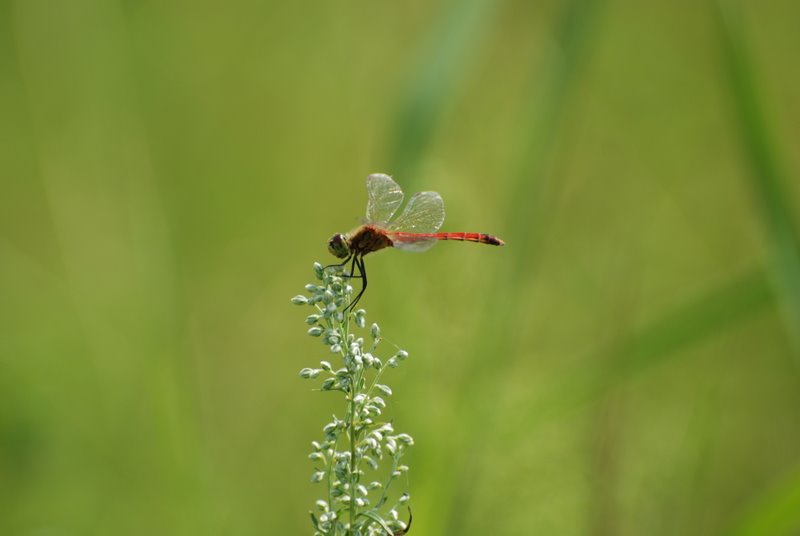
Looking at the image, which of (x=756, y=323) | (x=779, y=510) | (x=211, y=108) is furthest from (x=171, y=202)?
(x=779, y=510)

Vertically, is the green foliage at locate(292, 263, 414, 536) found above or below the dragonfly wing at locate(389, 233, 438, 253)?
below

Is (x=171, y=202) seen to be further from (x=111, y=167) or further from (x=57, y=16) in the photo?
(x=57, y=16)

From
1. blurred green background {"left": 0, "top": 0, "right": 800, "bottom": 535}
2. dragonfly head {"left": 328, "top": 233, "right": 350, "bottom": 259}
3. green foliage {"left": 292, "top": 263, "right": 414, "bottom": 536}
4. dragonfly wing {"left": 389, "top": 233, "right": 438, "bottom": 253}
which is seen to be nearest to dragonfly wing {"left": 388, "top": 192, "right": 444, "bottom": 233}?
dragonfly wing {"left": 389, "top": 233, "right": 438, "bottom": 253}

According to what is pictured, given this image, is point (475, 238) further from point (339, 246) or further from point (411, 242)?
point (339, 246)

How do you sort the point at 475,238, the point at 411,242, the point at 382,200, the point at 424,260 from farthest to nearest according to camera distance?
the point at 424,260 → the point at 475,238 → the point at 382,200 → the point at 411,242

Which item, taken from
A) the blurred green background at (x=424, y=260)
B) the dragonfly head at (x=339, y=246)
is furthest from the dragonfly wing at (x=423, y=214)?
the blurred green background at (x=424, y=260)

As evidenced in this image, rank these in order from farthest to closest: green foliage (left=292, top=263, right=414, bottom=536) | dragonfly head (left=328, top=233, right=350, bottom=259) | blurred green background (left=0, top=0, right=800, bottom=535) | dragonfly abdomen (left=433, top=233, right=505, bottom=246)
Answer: blurred green background (left=0, top=0, right=800, bottom=535), dragonfly abdomen (left=433, top=233, right=505, bottom=246), dragonfly head (left=328, top=233, right=350, bottom=259), green foliage (left=292, top=263, right=414, bottom=536)

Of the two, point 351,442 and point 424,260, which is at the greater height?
point 351,442

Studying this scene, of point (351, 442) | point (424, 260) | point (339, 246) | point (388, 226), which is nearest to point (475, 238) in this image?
point (388, 226)

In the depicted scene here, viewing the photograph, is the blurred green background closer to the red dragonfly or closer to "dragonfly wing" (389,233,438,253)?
the red dragonfly
